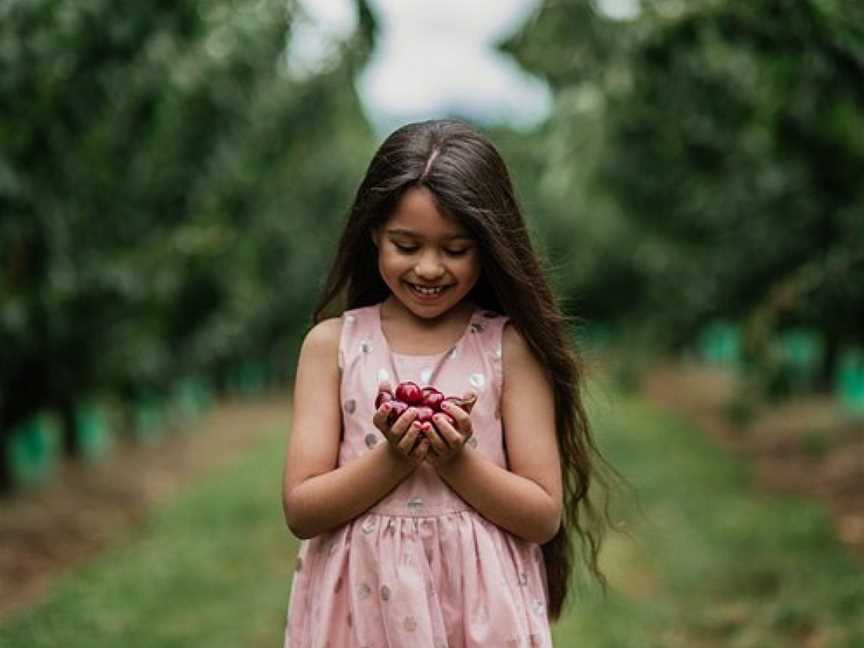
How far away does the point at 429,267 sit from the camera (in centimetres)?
194

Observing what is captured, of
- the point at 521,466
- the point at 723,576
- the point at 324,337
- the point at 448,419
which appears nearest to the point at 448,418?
the point at 448,419

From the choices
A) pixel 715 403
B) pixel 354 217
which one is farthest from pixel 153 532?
pixel 715 403

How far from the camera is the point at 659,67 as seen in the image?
190 inches

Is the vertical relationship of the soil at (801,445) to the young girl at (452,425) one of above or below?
above

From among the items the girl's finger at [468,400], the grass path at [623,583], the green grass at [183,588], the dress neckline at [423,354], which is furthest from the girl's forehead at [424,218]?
the green grass at [183,588]

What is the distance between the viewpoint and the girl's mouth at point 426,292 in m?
1.98

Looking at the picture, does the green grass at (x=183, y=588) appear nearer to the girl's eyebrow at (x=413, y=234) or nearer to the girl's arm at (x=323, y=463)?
the girl's arm at (x=323, y=463)

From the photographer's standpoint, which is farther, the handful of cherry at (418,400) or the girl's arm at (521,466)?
the girl's arm at (521,466)

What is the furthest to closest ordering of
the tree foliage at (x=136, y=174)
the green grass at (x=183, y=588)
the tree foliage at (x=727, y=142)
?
1. the green grass at (x=183, y=588)
2. the tree foliage at (x=136, y=174)
3. the tree foliage at (x=727, y=142)

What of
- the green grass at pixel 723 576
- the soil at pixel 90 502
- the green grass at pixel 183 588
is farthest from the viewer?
the soil at pixel 90 502

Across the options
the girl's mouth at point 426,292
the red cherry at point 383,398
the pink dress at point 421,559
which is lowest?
the pink dress at point 421,559

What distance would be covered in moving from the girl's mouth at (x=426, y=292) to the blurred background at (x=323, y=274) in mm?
330

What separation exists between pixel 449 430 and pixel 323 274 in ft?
2.21

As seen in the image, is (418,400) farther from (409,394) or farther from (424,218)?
(424,218)
